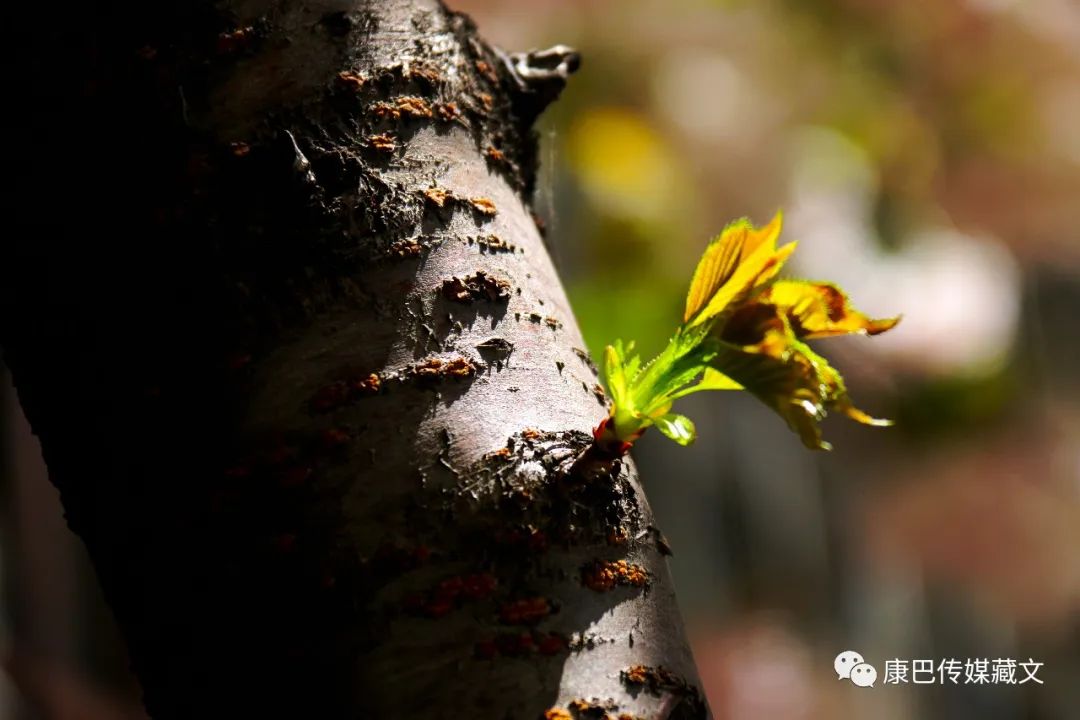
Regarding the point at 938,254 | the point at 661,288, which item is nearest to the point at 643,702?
the point at 661,288

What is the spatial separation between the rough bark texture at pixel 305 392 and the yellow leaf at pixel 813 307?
2.5 inches

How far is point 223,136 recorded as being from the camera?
32 cm

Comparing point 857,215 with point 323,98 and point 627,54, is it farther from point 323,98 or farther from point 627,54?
point 323,98

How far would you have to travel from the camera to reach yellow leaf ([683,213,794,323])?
32 centimetres

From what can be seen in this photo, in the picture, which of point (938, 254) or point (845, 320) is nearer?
point (845, 320)

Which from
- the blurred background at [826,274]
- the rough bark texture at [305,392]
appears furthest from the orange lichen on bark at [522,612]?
the blurred background at [826,274]

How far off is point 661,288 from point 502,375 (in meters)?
0.93

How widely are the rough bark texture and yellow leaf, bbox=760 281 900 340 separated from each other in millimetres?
64

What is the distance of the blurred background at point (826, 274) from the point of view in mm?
1381

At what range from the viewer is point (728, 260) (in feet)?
1.05

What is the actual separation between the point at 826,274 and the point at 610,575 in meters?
1.17
